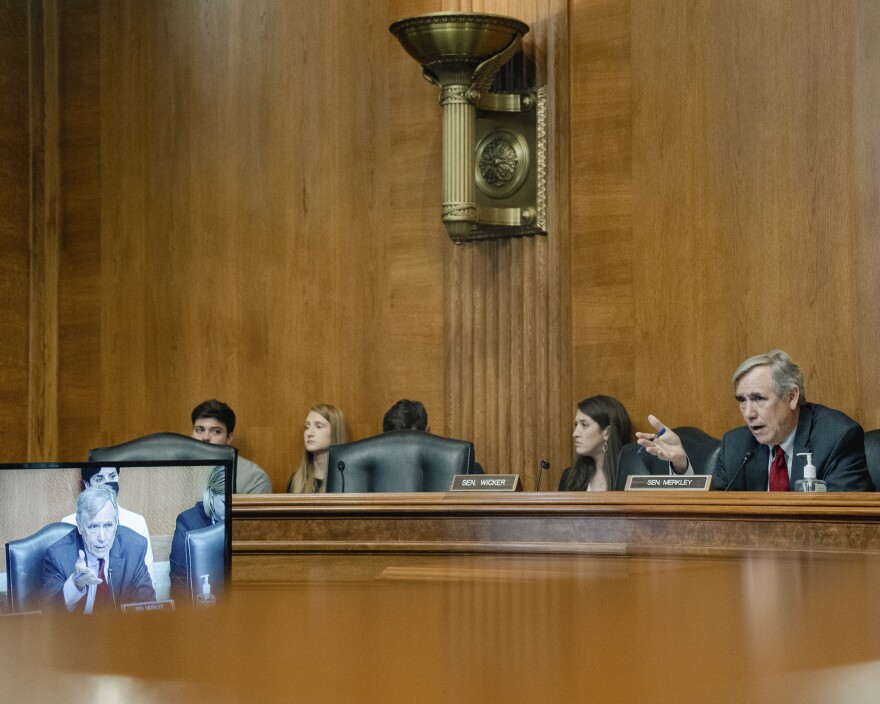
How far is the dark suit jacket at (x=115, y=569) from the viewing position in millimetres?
1796

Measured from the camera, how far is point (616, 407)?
5.25m

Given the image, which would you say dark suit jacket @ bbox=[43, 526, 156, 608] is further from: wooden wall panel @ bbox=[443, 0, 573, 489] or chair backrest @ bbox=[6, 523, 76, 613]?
wooden wall panel @ bbox=[443, 0, 573, 489]

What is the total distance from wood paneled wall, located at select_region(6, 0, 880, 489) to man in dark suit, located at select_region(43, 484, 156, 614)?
387 cm

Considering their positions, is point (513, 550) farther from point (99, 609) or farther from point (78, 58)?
point (78, 58)

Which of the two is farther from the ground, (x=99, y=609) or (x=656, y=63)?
(x=656, y=63)

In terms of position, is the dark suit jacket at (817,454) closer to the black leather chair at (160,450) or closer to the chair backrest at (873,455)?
the chair backrest at (873,455)

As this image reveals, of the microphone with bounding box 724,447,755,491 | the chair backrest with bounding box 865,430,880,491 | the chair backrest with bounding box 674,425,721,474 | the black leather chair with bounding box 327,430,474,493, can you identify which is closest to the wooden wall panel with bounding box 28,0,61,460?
the black leather chair with bounding box 327,430,474,493

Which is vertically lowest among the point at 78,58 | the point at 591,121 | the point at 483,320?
the point at 483,320

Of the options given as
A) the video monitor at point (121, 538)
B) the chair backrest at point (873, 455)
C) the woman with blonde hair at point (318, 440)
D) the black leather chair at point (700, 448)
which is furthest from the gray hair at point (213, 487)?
the woman with blonde hair at point (318, 440)

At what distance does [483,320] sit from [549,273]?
0.38 meters

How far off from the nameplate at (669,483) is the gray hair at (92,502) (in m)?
1.51

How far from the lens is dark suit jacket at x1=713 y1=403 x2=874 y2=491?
3.75 meters

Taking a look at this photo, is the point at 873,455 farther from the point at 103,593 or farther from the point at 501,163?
the point at 103,593

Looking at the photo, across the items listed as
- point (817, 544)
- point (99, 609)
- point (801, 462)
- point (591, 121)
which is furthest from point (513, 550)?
point (591, 121)
